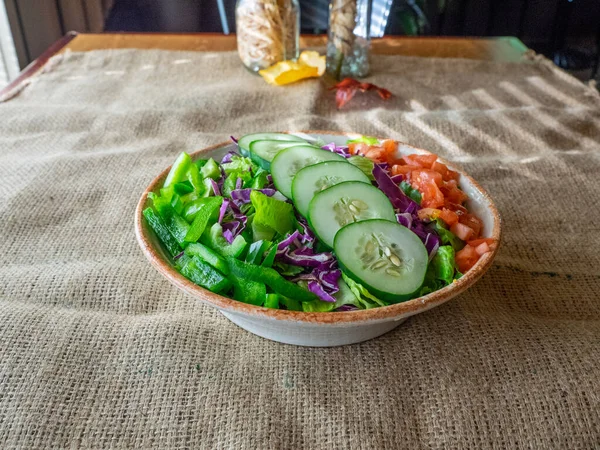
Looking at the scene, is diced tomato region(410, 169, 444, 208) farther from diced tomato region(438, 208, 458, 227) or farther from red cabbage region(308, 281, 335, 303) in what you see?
red cabbage region(308, 281, 335, 303)

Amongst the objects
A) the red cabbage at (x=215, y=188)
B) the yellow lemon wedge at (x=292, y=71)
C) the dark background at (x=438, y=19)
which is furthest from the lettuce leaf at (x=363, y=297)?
the dark background at (x=438, y=19)

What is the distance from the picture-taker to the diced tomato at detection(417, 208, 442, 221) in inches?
34.7

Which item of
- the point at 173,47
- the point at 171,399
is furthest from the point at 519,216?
the point at 173,47

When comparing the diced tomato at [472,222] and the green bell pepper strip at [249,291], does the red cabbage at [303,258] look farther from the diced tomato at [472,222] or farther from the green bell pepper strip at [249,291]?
the diced tomato at [472,222]

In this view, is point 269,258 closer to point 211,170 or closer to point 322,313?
point 322,313

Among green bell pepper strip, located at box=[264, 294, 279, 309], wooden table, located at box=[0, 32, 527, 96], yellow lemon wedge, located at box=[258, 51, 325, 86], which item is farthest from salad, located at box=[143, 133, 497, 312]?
wooden table, located at box=[0, 32, 527, 96]

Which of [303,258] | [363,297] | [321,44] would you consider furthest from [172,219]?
[321,44]

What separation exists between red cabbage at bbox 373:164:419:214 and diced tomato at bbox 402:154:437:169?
110 millimetres

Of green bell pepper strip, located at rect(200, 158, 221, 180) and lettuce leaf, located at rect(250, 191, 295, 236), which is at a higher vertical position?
lettuce leaf, located at rect(250, 191, 295, 236)

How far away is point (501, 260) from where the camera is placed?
108cm

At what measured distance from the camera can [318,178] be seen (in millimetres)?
877

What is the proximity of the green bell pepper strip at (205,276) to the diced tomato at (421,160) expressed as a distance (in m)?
0.46

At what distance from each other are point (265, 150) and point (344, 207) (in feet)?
0.85

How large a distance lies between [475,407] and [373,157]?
1.62 ft
